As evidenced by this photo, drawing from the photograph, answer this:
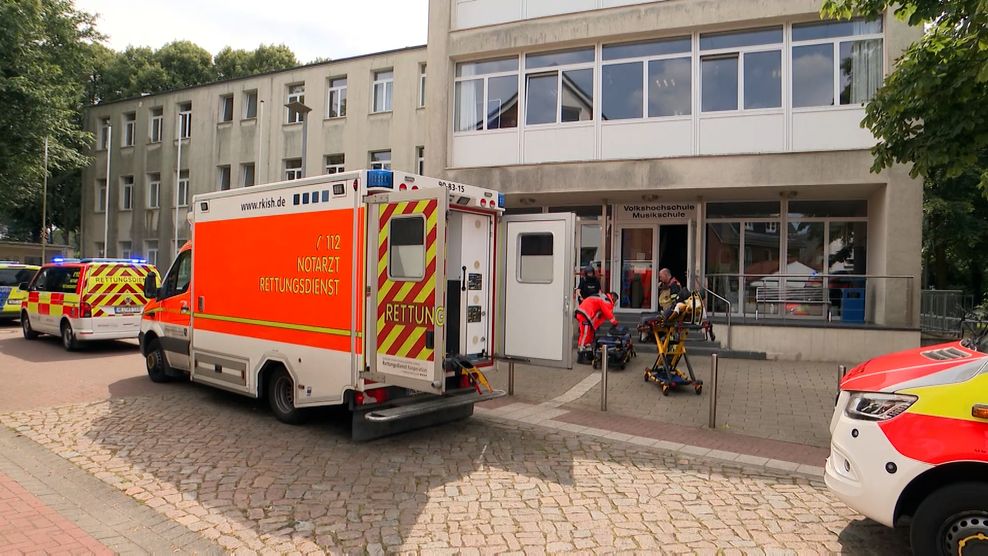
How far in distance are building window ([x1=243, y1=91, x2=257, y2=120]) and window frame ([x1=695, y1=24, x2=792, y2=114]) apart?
19.5 m

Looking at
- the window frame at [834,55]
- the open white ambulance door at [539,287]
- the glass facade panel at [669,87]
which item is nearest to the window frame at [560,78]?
the glass facade panel at [669,87]

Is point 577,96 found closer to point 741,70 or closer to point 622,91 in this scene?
point 622,91

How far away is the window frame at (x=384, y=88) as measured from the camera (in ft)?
75.5

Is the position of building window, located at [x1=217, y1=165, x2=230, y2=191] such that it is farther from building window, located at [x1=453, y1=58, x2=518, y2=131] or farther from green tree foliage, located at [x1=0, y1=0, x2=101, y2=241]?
building window, located at [x1=453, y1=58, x2=518, y2=131]

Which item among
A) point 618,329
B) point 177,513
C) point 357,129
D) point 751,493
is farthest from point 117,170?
point 751,493

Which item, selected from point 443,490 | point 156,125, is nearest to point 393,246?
point 443,490

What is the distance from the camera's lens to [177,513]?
459 centimetres

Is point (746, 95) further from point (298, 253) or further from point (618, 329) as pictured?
point (298, 253)

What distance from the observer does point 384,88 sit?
23297mm

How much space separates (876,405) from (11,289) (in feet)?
73.4

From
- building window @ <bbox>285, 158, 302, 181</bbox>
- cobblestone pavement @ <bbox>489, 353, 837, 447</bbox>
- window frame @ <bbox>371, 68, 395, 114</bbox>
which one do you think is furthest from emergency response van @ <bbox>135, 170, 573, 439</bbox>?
building window @ <bbox>285, 158, 302, 181</bbox>

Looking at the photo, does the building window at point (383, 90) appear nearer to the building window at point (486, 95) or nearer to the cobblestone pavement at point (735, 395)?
the building window at point (486, 95)

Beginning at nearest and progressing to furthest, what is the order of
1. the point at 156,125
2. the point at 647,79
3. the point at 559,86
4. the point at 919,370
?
the point at 919,370
the point at 647,79
the point at 559,86
the point at 156,125

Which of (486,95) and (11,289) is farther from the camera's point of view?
(11,289)
